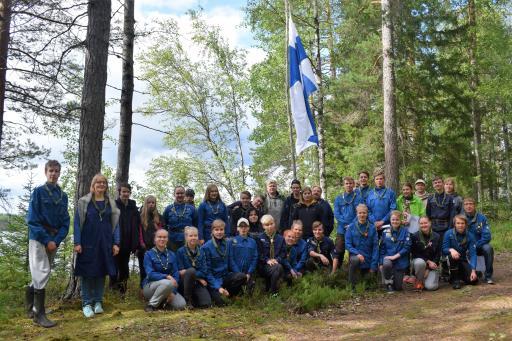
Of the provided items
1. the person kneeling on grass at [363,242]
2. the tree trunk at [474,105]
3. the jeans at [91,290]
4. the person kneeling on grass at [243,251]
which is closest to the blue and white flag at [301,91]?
the person kneeling on grass at [363,242]

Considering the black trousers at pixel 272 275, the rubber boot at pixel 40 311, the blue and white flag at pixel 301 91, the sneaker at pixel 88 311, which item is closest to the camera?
the rubber boot at pixel 40 311

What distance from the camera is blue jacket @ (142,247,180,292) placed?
6700 mm

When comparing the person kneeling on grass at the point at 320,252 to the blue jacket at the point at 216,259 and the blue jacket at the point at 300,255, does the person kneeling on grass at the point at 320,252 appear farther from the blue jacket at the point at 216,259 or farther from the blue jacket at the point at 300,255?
the blue jacket at the point at 216,259

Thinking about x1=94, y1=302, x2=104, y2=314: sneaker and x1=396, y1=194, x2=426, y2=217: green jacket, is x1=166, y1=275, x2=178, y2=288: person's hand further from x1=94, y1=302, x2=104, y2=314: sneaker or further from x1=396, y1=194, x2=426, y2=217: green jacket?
x1=396, y1=194, x2=426, y2=217: green jacket

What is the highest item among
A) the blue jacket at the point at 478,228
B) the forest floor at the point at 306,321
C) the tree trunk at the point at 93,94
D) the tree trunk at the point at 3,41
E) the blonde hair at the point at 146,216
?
the tree trunk at the point at 3,41

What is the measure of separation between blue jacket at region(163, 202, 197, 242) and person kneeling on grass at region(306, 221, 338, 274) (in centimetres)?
218

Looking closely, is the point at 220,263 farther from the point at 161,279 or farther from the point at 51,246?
the point at 51,246

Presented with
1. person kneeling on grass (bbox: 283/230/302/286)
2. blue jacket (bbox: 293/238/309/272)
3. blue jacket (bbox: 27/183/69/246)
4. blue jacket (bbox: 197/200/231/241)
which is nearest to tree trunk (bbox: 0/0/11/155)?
blue jacket (bbox: 27/183/69/246)

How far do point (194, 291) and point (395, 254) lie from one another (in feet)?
11.2

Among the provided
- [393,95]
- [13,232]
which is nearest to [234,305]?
[13,232]

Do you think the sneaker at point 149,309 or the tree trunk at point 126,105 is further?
the tree trunk at point 126,105

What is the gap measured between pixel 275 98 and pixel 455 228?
1453 cm

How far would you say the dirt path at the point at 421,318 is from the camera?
16.6 feet

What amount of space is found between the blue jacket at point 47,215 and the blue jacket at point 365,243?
180 inches
